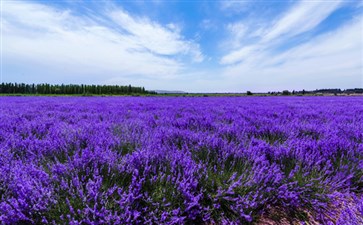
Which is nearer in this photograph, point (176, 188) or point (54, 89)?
point (176, 188)

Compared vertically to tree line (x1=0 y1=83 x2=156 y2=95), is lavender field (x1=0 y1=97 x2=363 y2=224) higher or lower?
lower

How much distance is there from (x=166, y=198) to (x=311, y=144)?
1.55 metres

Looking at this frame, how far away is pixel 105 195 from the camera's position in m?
1.03

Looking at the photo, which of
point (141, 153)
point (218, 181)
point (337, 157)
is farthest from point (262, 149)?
point (141, 153)

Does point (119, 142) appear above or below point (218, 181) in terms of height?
above

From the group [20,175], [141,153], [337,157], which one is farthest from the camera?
[337,157]

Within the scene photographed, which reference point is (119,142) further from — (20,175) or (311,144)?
(311,144)

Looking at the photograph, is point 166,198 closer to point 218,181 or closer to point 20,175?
point 218,181

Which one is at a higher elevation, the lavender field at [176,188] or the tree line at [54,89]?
the tree line at [54,89]

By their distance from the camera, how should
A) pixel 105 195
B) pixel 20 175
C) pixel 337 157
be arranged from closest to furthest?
pixel 105 195, pixel 20 175, pixel 337 157

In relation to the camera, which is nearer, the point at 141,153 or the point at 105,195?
the point at 105,195

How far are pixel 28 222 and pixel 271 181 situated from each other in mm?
1451

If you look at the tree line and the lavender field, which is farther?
the tree line

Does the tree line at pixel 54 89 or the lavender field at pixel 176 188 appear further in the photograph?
the tree line at pixel 54 89
